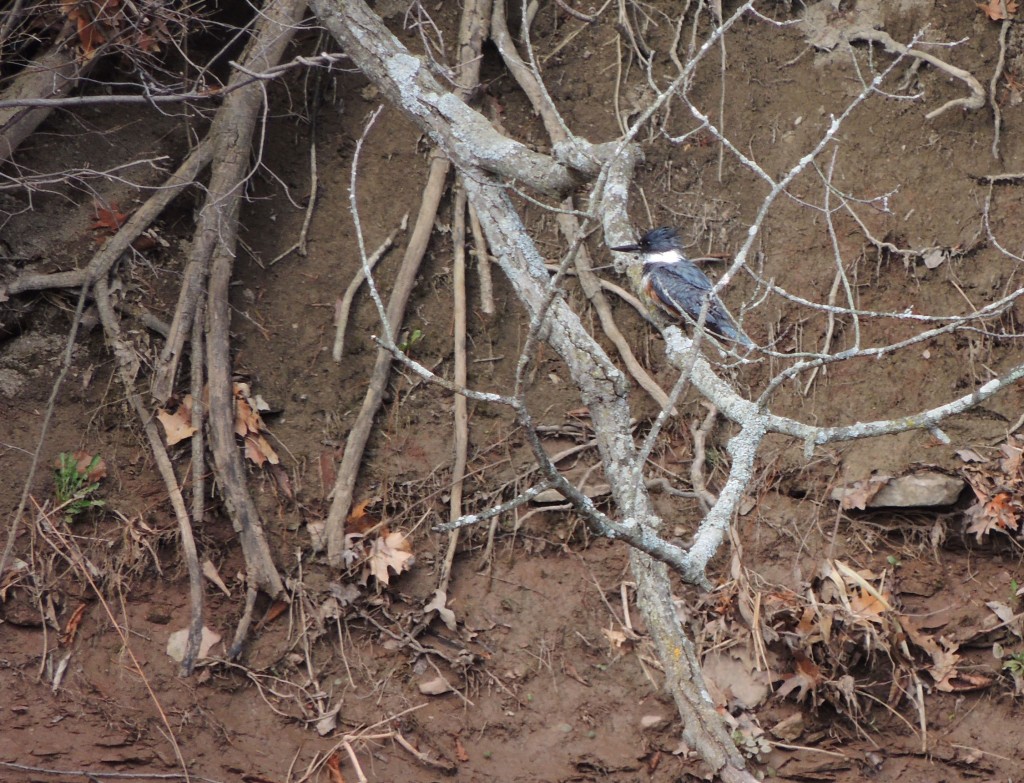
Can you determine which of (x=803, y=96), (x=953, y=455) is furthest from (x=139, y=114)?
(x=953, y=455)

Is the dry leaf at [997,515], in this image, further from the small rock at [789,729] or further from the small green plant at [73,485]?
the small green plant at [73,485]

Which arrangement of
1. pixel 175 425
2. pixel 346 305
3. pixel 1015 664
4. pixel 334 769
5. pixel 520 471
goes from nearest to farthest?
pixel 334 769
pixel 1015 664
pixel 175 425
pixel 520 471
pixel 346 305

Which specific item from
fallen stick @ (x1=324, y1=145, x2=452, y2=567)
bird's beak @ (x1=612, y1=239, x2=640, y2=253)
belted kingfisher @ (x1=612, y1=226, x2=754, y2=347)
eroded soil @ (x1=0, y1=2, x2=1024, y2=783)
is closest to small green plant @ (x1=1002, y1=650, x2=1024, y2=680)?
eroded soil @ (x1=0, y1=2, x2=1024, y2=783)

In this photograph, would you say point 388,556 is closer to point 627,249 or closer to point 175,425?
point 175,425

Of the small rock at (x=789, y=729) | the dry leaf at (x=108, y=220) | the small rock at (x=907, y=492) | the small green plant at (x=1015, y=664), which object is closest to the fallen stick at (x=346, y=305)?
the dry leaf at (x=108, y=220)

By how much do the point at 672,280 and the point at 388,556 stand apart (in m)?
2.16

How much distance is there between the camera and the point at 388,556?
5172 mm

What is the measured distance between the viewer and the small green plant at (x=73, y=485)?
5000mm

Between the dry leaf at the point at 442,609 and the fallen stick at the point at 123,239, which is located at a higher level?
the fallen stick at the point at 123,239

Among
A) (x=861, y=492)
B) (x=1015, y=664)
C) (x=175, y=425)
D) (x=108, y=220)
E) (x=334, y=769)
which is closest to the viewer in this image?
(x=334, y=769)

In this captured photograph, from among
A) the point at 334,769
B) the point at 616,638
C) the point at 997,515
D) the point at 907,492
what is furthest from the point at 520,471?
the point at 997,515

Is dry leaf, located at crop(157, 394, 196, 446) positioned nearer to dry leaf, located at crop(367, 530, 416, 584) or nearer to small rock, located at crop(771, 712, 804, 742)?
dry leaf, located at crop(367, 530, 416, 584)

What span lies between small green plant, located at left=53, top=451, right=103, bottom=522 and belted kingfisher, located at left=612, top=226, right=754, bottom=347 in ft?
10.0

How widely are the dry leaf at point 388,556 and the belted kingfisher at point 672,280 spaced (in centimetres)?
187
